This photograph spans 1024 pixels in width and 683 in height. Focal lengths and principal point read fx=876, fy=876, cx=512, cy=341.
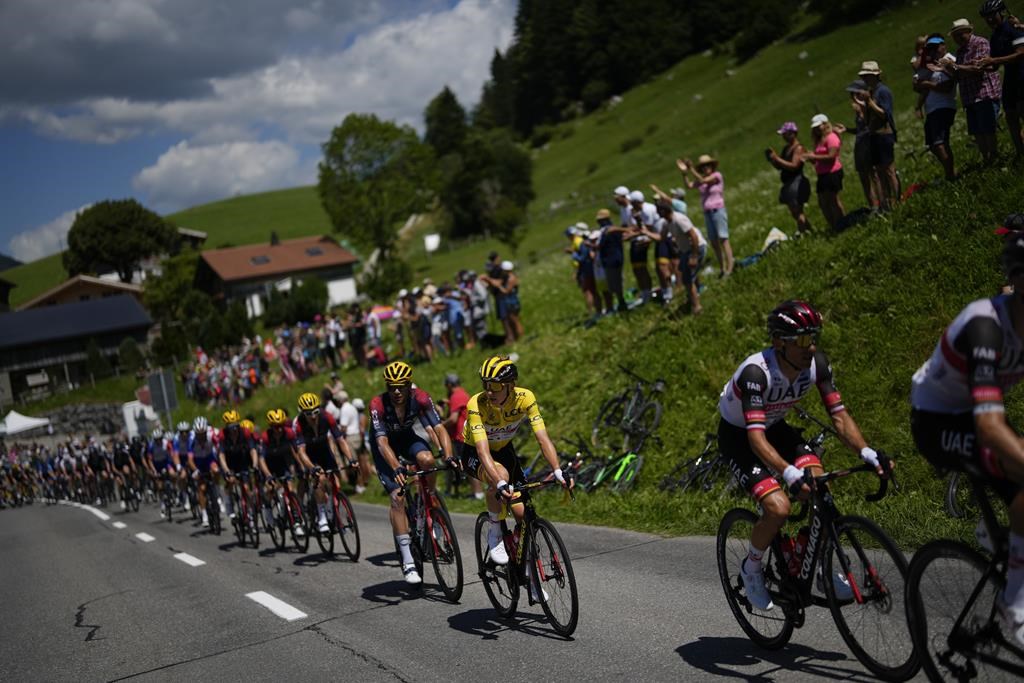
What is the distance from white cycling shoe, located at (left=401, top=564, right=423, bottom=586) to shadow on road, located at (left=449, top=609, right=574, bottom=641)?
3.72ft

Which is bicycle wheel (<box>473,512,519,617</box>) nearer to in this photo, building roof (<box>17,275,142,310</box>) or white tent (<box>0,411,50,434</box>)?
white tent (<box>0,411,50,434</box>)

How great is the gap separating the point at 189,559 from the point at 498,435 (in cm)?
912

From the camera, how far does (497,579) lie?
7855mm

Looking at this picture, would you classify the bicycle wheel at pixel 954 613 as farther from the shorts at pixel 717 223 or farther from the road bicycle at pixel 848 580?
the shorts at pixel 717 223

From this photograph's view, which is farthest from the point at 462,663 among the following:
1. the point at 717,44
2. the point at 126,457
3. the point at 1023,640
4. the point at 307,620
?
the point at 717,44

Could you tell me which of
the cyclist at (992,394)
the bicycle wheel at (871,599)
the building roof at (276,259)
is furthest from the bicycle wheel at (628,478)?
the building roof at (276,259)

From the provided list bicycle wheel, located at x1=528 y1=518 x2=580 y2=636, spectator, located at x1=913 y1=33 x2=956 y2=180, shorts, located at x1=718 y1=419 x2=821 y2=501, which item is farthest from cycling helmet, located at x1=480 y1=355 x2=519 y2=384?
spectator, located at x1=913 y1=33 x2=956 y2=180

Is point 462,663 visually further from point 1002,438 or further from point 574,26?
point 574,26

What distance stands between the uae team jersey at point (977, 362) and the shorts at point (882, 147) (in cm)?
1003

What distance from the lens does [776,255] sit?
15430 millimetres

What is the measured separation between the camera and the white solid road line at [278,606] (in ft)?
30.0

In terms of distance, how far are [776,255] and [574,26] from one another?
10371 centimetres

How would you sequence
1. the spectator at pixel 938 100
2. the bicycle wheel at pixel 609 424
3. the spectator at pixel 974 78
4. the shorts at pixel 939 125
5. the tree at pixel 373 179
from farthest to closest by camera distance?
the tree at pixel 373 179 < the bicycle wheel at pixel 609 424 < the shorts at pixel 939 125 < the spectator at pixel 938 100 < the spectator at pixel 974 78

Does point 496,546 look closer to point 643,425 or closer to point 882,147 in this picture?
point 643,425
